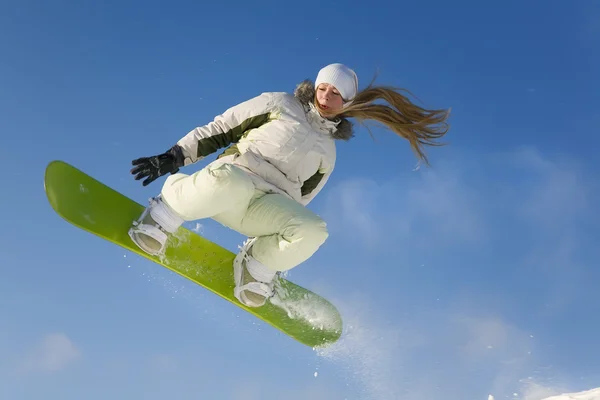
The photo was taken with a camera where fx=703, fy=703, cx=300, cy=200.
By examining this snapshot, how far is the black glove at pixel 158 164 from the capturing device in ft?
17.2

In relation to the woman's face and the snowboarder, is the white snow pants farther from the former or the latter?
the woman's face

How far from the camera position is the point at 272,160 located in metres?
5.44

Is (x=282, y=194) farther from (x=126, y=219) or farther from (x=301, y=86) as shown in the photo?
(x=126, y=219)

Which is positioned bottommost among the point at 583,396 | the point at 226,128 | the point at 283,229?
the point at 583,396

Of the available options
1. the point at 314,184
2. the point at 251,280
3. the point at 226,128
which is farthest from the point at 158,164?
the point at 314,184

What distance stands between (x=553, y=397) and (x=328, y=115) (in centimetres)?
276

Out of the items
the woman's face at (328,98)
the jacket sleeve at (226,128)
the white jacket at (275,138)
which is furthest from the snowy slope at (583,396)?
the jacket sleeve at (226,128)

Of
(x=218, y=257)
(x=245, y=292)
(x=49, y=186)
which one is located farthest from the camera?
(x=218, y=257)

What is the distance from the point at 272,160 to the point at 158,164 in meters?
0.87

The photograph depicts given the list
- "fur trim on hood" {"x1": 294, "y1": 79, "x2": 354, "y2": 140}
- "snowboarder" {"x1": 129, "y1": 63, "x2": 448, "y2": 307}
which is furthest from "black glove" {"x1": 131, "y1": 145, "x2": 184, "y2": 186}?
"fur trim on hood" {"x1": 294, "y1": 79, "x2": 354, "y2": 140}

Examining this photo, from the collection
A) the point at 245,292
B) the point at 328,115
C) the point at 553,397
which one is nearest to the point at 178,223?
the point at 245,292

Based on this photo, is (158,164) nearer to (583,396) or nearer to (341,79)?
(341,79)

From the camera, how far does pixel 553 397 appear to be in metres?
5.35

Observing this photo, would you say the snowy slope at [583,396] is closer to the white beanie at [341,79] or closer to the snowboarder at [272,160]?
the snowboarder at [272,160]
